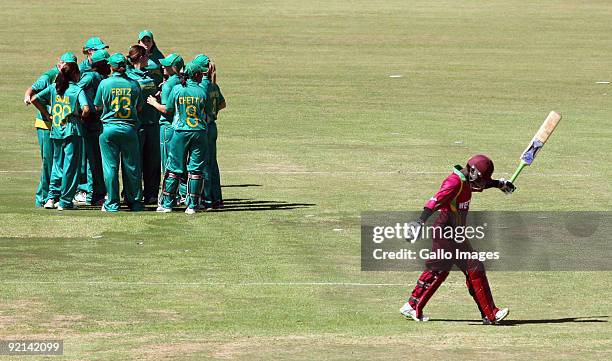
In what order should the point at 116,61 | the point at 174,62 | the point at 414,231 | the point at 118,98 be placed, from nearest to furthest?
the point at 414,231, the point at 118,98, the point at 116,61, the point at 174,62

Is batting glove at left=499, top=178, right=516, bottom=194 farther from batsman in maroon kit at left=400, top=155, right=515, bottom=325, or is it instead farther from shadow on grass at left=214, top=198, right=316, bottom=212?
shadow on grass at left=214, top=198, right=316, bottom=212

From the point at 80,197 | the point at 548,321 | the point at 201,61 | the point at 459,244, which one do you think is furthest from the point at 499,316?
the point at 80,197

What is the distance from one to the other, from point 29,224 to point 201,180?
2.48 meters

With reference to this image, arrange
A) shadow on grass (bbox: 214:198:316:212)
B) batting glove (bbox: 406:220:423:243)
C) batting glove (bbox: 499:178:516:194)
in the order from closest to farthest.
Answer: batting glove (bbox: 406:220:423:243)
batting glove (bbox: 499:178:516:194)
shadow on grass (bbox: 214:198:316:212)

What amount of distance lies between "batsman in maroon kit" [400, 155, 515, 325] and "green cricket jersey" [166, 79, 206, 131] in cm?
681

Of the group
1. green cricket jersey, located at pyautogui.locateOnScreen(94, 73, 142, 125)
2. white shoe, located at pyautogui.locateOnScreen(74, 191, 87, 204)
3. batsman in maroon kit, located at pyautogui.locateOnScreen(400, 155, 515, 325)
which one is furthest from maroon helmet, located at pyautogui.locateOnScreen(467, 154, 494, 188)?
white shoe, located at pyautogui.locateOnScreen(74, 191, 87, 204)

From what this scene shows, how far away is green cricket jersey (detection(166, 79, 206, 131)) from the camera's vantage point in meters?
20.4

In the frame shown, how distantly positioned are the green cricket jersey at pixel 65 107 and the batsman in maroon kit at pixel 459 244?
25.9 ft

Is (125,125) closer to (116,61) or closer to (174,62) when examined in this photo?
(116,61)

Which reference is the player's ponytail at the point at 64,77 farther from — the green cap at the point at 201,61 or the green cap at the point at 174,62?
the green cap at the point at 201,61

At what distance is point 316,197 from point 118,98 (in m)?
3.88

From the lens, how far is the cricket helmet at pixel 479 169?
14.0m

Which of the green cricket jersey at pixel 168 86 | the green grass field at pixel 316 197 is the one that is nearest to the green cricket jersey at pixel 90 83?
the green cricket jersey at pixel 168 86

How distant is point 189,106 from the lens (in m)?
20.4
